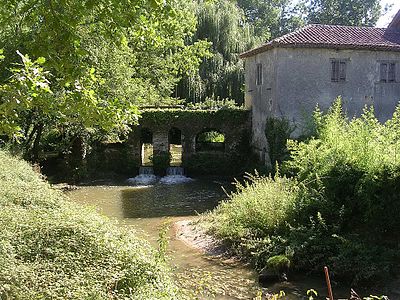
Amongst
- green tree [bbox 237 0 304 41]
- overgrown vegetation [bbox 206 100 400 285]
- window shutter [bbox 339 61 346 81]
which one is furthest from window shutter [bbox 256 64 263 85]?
green tree [bbox 237 0 304 41]

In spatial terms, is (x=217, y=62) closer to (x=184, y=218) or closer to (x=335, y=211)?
(x=184, y=218)

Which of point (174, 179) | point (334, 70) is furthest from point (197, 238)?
point (334, 70)

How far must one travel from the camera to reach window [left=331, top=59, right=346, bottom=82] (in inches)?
957

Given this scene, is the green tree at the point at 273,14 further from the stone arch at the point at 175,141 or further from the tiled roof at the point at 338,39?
the tiled roof at the point at 338,39

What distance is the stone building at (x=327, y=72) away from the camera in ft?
78.2

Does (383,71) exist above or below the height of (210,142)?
above

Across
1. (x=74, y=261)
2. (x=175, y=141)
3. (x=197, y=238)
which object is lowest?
(x=197, y=238)

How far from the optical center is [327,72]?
79.7 feet

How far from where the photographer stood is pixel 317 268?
39.0ft

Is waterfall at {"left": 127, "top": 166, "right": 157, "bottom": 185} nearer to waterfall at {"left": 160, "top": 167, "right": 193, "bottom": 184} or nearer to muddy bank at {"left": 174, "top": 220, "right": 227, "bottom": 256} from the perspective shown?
waterfall at {"left": 160, "top": 167, "right": 193, "bottom": 184}

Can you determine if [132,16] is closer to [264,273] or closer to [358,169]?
[264,273]

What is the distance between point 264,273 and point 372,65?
16.6m

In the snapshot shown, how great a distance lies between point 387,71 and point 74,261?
72.6 feet

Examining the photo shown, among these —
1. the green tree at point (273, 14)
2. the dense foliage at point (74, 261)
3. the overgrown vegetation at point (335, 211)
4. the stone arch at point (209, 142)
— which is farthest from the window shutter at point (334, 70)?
the green tree at point (273, 14)
